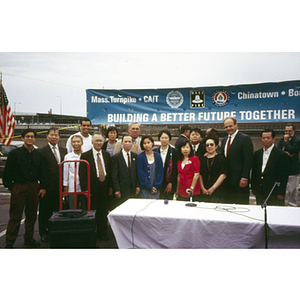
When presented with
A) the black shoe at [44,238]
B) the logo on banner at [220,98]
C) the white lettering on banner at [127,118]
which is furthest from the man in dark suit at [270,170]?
the black shoe at [44,238]

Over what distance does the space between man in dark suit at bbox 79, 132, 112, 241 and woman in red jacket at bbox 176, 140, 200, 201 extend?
1105mm

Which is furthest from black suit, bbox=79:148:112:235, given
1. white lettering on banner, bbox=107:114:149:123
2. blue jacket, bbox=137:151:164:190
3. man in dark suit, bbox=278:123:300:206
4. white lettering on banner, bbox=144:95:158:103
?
man in dark suit, bbox=278:123:300:206

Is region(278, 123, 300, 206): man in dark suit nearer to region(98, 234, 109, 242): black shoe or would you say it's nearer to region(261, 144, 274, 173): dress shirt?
region(261, 144, 274, 173): dress shirt

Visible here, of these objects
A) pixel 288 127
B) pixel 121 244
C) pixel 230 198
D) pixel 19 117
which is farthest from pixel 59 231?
pixel 288 127

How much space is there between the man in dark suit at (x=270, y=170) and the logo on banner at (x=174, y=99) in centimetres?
149

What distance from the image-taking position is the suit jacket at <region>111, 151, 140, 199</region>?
12.3 feet

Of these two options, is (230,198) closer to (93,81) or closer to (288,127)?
(288,127)

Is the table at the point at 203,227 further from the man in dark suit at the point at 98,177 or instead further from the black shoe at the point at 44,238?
the black shoe at the point at 44,238

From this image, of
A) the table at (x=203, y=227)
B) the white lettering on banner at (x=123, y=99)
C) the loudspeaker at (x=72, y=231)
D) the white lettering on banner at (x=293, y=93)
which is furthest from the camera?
the white lettering on banner at (x=123, y=99)

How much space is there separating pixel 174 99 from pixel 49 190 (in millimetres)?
2534

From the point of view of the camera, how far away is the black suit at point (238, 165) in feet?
12.0

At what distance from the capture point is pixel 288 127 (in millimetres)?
4117

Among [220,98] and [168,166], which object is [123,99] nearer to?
[168,166]

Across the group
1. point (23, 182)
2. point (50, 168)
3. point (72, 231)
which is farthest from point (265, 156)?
point (23, 182)
